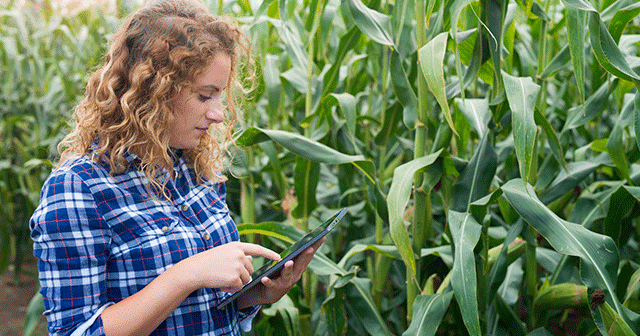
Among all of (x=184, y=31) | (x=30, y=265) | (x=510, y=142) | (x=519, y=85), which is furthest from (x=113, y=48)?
(x=30, y=265)

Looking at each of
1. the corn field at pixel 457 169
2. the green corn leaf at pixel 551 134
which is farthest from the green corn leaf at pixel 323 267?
the green corn leaf at pixel 551 134

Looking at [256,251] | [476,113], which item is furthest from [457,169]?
[256,251]

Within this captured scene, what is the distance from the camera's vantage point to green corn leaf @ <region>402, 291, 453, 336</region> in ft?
3.91

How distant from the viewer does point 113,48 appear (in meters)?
0.91

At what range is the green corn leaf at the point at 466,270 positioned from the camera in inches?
40.3

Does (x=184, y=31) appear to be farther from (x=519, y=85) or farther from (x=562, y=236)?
(x=562, y=236)

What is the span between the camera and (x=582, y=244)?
107cm

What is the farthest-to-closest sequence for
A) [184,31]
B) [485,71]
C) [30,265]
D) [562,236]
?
[30,265] < [485,71] < [562,236] < [184,31]

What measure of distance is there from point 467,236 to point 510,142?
19.2 inches

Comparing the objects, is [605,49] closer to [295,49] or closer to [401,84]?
[401,84]

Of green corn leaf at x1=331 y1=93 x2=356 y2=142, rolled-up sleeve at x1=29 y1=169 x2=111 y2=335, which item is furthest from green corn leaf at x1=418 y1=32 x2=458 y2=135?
rolled-up sleeve at x1=29 y1=169 x2=111 y2=335

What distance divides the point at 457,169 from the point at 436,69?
1.11 ft

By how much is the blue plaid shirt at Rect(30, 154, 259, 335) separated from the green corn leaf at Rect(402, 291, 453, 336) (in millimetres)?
459

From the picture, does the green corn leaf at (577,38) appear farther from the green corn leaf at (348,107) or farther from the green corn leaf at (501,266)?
the green corn leaf at (348,107)
